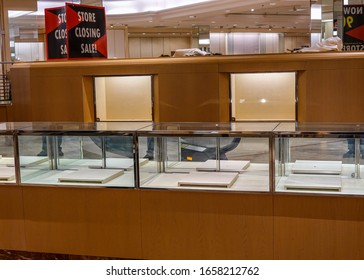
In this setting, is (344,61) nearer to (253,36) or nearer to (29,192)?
(29,192)

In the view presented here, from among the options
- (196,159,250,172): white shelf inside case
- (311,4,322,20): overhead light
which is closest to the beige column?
(311,4,322,20): overhead light

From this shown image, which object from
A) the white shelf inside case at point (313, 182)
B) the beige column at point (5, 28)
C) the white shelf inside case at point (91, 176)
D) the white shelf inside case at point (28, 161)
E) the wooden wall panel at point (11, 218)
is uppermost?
the beige column at point (5, 28)

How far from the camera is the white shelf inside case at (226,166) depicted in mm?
3580

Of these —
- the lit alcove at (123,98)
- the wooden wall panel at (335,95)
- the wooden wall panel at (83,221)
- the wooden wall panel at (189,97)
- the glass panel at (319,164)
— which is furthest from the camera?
the lit alcove at (123,98)

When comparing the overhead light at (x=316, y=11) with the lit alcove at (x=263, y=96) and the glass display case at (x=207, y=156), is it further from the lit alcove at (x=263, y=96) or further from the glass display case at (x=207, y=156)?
the glass display case at (x=207, y=156)

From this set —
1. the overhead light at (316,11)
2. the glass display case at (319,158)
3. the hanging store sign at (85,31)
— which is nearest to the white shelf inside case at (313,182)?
the glass display case at (319,158)

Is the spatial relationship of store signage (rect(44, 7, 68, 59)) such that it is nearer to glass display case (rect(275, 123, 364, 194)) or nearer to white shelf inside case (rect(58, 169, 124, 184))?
white shelf inside case (rect(58, 169, 124, 184))

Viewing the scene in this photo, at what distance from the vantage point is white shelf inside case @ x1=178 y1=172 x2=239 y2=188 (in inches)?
127

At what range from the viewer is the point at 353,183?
3.18 m

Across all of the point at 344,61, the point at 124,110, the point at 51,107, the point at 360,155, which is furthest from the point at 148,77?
the point at 360,155

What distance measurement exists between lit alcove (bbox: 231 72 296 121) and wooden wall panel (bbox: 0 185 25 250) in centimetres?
317

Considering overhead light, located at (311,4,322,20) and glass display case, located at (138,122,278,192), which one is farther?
overhead light, located at (311,4,322,20)

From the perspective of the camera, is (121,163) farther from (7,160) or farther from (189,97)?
(189,97)

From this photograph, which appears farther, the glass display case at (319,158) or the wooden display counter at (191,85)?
A: the wooden display counter at (191,85)
